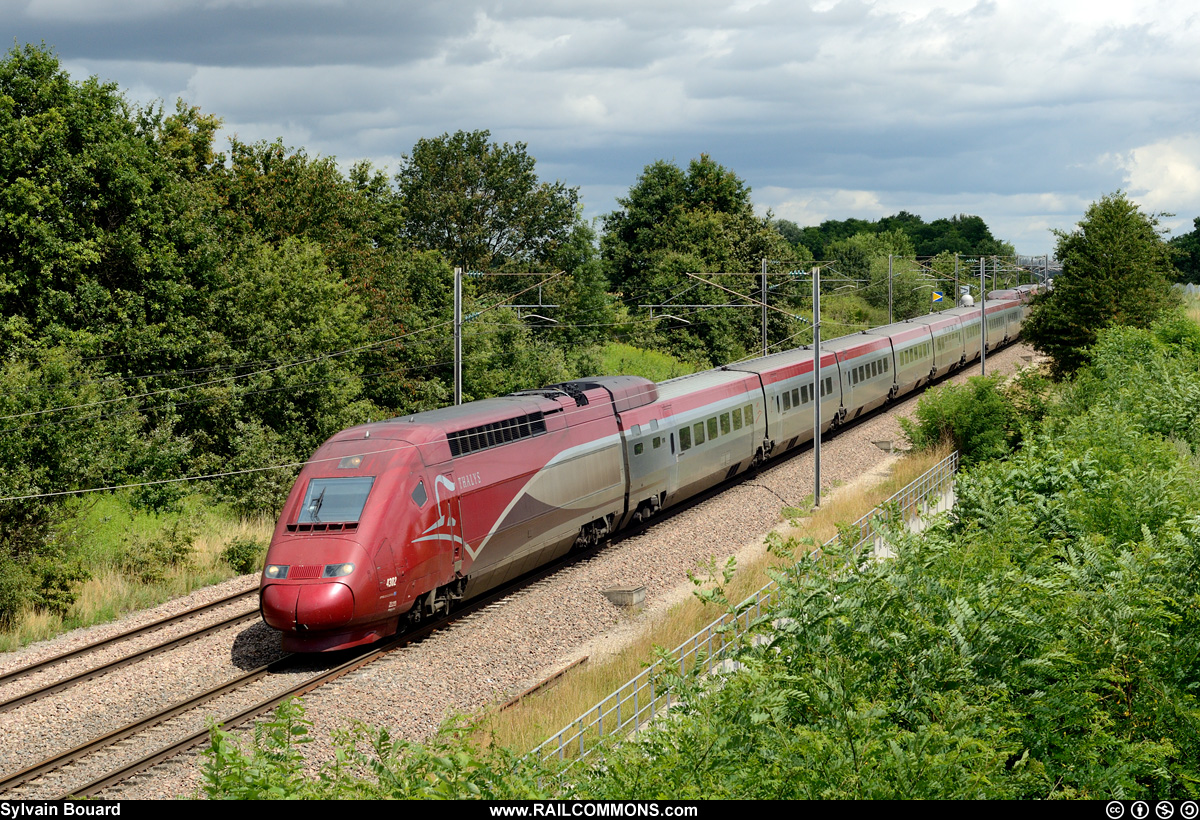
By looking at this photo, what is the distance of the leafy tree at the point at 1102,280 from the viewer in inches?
1522

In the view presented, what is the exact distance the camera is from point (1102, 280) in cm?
3884

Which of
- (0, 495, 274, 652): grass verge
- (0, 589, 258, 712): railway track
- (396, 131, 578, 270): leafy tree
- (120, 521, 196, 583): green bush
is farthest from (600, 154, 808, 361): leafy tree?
(0, 589, 258, 712): railway track

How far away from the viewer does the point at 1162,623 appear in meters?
9.00

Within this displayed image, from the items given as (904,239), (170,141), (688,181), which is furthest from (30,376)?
(904,239)

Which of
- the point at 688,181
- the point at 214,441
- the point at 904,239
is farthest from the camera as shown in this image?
the point at 904,239

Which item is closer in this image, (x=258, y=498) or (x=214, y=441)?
(x=258, y=498)

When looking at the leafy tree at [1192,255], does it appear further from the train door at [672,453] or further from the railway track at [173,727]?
the railway track at [173,727]

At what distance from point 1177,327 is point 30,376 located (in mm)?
39914

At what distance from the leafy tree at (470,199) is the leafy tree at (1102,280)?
3380 cm

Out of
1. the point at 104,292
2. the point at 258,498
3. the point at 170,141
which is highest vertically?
the point at 170,141

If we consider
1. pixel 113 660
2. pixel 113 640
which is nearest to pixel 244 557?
pixel 113 640

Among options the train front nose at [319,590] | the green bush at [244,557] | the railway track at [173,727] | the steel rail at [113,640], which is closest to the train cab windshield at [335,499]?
the train front nose at [319,590]

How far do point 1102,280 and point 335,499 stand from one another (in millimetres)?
33174
